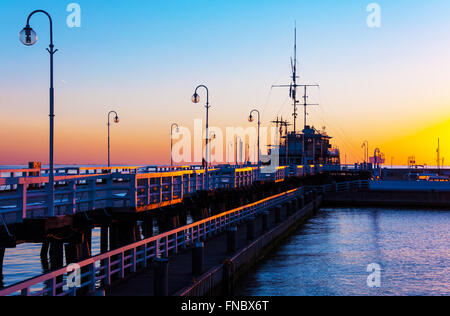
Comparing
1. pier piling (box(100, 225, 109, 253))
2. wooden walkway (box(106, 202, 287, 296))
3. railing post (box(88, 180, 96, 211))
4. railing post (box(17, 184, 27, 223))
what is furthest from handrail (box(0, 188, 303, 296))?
railing post (box(17, 184, 27, 223))

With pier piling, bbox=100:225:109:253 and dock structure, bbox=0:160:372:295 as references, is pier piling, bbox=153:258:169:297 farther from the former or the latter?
pier piling, bbox=100:225:109:253

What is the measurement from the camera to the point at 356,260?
2892 centimetres

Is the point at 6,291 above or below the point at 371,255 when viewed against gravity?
above

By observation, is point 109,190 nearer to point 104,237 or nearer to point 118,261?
point 104,237

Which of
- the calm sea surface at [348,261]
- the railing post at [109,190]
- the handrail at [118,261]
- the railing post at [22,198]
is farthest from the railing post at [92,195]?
the calm sea surface at [348,261]

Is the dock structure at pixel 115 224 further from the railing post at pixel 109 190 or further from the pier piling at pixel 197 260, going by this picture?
the pier piling at pixel 197 260

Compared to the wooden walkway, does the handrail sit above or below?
above

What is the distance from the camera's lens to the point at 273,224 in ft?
107

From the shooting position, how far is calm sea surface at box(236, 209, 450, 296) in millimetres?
21703

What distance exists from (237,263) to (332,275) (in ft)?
18.8

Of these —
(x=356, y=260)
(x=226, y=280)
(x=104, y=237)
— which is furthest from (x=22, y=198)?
(x=356, y=260)

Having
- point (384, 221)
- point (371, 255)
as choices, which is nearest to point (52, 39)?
point (371, 255)
